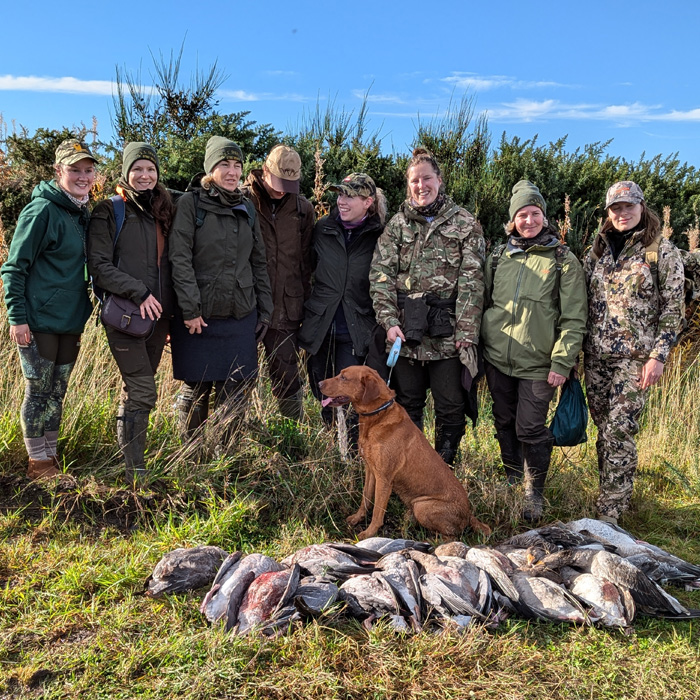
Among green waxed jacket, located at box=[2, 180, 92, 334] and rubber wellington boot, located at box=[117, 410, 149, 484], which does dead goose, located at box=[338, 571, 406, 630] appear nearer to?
rubber wellington boot, located at box=[117, 410, 149, 484]

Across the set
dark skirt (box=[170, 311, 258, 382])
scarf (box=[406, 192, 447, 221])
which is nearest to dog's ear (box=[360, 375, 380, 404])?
dark skirt (box=[170, 311, 258, 382])

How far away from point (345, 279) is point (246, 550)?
2176 millimetres

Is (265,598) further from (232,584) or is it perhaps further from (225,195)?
(225,195)

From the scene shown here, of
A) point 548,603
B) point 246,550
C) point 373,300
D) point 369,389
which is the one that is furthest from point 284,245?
point 548,603

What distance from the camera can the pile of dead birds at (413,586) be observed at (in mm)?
3084

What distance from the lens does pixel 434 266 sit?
4711 mm

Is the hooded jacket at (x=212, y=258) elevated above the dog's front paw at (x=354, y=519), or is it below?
above

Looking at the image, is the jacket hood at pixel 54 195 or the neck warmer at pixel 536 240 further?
the neck warmer at pixel 536 240

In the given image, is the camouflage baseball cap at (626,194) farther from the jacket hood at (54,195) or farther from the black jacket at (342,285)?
the jacket hood at (54,195)

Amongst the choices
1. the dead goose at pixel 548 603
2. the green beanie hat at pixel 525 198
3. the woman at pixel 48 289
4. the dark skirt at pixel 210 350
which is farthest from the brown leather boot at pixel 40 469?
the green beanie hat at pixel 525 198

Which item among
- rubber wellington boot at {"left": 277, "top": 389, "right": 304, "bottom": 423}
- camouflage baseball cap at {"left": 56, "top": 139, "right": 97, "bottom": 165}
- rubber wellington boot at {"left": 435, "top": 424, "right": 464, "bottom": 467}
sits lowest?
rubber wellington boot at {"left": 435, "top": 424, "right": 464, "bottom": 467}

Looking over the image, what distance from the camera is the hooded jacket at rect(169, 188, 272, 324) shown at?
436cm

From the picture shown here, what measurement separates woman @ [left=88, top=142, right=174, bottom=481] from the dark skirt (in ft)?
0.75

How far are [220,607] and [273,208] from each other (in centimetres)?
309
